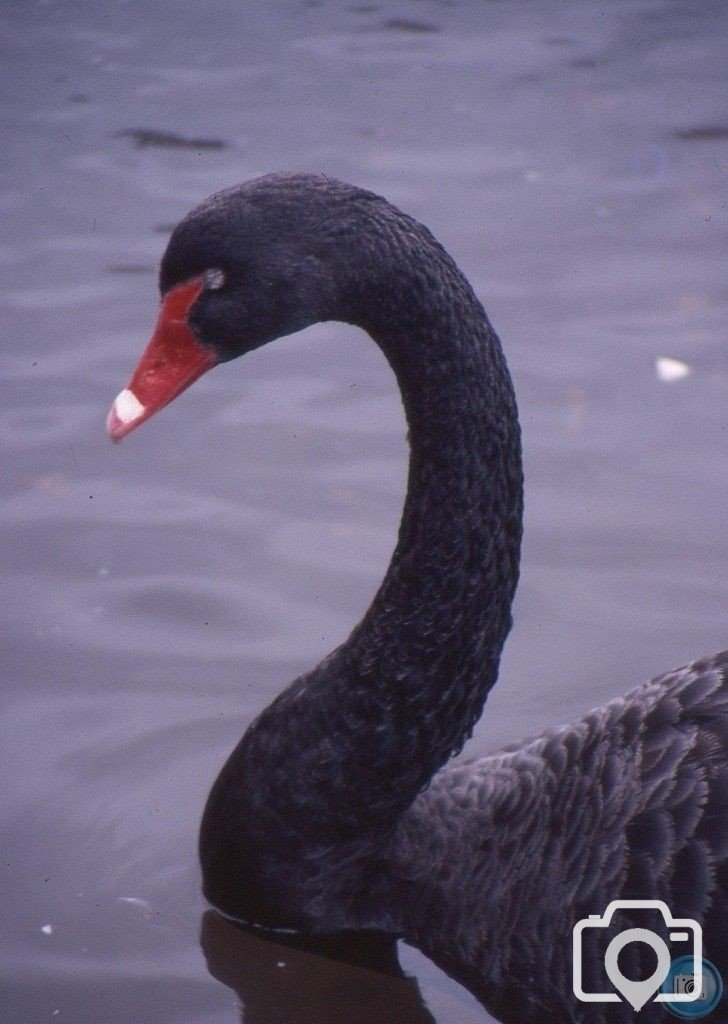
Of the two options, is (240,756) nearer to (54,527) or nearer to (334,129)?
(54,527)

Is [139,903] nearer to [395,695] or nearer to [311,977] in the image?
[311,977]

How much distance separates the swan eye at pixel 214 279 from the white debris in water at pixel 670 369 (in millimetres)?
2469

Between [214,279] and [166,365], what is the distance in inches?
6.5

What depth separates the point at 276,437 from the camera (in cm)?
443

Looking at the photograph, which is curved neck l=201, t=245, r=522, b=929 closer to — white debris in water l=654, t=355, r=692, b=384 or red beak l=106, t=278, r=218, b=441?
red beak l=106, t=278, r=218, b=441

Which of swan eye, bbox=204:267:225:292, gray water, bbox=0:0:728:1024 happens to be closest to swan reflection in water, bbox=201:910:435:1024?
gray water, bbox=0:0:728:1024

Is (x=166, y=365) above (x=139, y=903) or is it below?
above

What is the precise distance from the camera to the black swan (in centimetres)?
245

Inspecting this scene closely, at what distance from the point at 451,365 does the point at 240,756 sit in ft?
2.72

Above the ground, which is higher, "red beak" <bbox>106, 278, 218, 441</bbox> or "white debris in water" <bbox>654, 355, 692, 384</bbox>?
"red beak" <bbox>106, 278, 218, 441</bbox>

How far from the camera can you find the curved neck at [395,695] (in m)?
2.66

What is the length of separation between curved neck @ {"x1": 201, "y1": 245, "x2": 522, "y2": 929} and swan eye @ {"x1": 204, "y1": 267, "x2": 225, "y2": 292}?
292mm

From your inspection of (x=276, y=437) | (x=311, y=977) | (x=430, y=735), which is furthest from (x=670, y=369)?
(x=311, y=977)

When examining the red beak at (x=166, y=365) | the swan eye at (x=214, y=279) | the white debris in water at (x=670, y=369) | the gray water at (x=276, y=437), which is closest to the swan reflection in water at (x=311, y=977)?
the gray water at (x=276, y=437)
